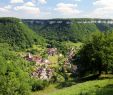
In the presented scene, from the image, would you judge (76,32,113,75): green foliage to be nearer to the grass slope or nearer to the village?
the grass slope

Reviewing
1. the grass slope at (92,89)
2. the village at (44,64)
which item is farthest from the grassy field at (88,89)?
the village at (44,64)

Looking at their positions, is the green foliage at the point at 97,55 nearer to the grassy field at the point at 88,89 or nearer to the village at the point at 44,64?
the grassy field at the point at 88,89

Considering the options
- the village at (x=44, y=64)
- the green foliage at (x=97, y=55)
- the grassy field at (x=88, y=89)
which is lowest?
the village at (x=44, y=64)

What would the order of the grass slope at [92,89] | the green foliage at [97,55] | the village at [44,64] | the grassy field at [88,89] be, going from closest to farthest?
1. the grass slope at [92,89]
2. the grassy field at [88,89]
3. the green foliage at [97,55]
4. the village at [44,64]

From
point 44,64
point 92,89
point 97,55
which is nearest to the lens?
point 92,89

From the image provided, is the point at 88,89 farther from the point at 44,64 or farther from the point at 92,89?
the point at 44,64

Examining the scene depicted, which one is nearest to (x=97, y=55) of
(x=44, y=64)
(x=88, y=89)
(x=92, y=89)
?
(x=88, y=89)

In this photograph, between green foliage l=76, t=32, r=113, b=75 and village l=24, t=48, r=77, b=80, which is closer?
green foliage l=76, t=32, r=113, b=75

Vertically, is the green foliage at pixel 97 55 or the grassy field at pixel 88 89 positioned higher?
the green foliage at pixel 97 55

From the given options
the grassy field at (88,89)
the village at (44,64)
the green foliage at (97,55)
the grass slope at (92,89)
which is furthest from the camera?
the village at (44,64)

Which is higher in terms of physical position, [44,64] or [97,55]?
[97,55]

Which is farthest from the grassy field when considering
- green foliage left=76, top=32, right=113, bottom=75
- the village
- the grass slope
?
the village

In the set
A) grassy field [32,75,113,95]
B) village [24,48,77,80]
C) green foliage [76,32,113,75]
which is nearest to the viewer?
grassy field [32,75,113,95]
